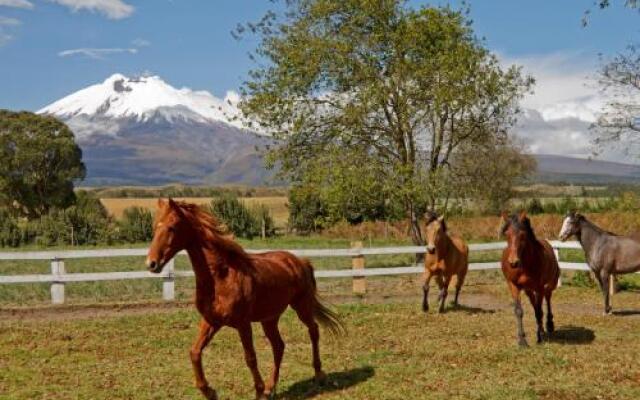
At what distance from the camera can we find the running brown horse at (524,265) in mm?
10188

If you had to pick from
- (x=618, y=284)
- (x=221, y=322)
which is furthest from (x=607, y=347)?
(x=618, y=284)

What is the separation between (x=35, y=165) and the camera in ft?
192

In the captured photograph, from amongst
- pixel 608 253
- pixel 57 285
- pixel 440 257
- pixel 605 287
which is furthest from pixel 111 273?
pixel 608 253

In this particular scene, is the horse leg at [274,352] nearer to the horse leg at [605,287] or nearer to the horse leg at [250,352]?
the horse leg at [250,352]

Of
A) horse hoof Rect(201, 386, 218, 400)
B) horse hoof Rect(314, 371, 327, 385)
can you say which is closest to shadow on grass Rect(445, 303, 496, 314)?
horse hoof Rect(314, 371, 327, 385)

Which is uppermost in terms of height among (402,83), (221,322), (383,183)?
(402,83)

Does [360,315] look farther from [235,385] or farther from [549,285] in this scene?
[235,385]

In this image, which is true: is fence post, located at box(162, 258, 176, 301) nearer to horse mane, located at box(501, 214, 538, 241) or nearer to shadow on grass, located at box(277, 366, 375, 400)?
shadow on grass, located at box(277, 366, 375, 400)

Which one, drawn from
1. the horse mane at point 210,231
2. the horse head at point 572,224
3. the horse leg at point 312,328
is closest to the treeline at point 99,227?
the horse head at point 572,224

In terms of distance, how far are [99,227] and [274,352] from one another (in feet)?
126

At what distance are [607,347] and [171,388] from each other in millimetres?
6714

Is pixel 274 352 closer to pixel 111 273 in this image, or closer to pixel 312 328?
pixel 312 328

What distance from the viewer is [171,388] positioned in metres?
8.27

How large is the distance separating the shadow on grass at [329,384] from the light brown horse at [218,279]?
436mm
